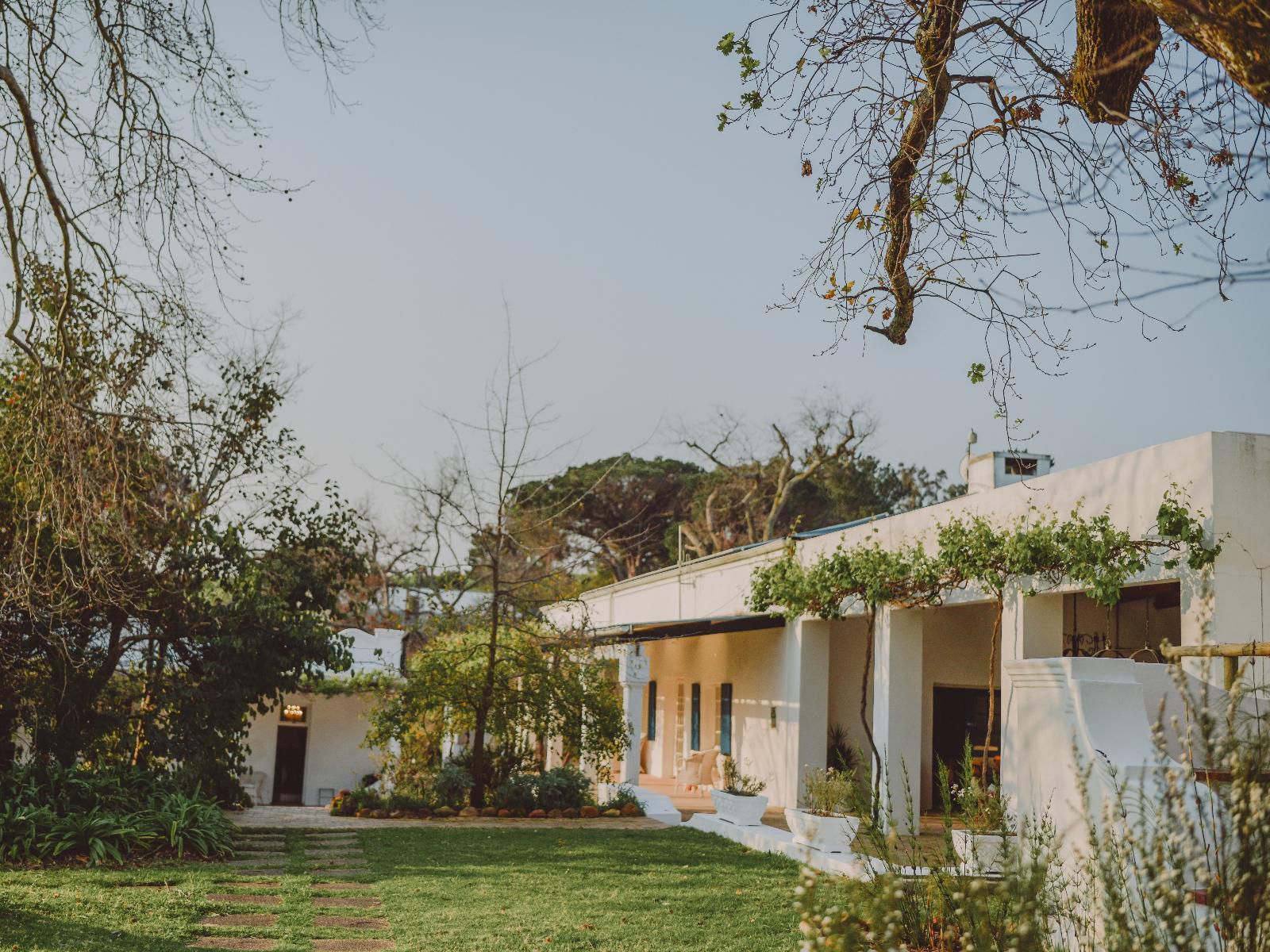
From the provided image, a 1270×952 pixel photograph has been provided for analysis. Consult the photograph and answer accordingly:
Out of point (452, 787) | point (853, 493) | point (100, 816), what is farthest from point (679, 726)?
point (853, 493)

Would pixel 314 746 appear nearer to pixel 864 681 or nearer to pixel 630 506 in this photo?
pixel 630 506

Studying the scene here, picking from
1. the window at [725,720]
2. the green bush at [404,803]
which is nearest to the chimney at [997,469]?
the window at [725,720]

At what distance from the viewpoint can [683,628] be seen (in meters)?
17.7

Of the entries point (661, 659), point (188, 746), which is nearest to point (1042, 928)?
point (188, 746)

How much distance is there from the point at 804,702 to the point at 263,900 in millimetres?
9044

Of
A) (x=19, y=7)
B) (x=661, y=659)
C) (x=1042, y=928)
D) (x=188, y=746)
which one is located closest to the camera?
(x=1042, y=928)

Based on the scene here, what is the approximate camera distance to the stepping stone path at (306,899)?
734 cm

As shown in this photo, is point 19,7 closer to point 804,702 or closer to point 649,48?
point 649,48

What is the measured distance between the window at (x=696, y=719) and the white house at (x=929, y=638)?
4 centimetres

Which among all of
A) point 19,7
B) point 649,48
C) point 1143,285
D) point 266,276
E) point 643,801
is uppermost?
point 649,48

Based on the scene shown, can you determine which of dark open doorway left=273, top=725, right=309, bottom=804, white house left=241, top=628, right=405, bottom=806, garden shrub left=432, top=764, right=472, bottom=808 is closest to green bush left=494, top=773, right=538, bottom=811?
garden shrub left=432, top=764, right=472, bottom=808

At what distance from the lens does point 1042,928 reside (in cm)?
367

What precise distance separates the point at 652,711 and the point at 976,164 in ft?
67.1

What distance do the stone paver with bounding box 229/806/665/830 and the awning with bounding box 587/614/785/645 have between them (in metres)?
2.90
